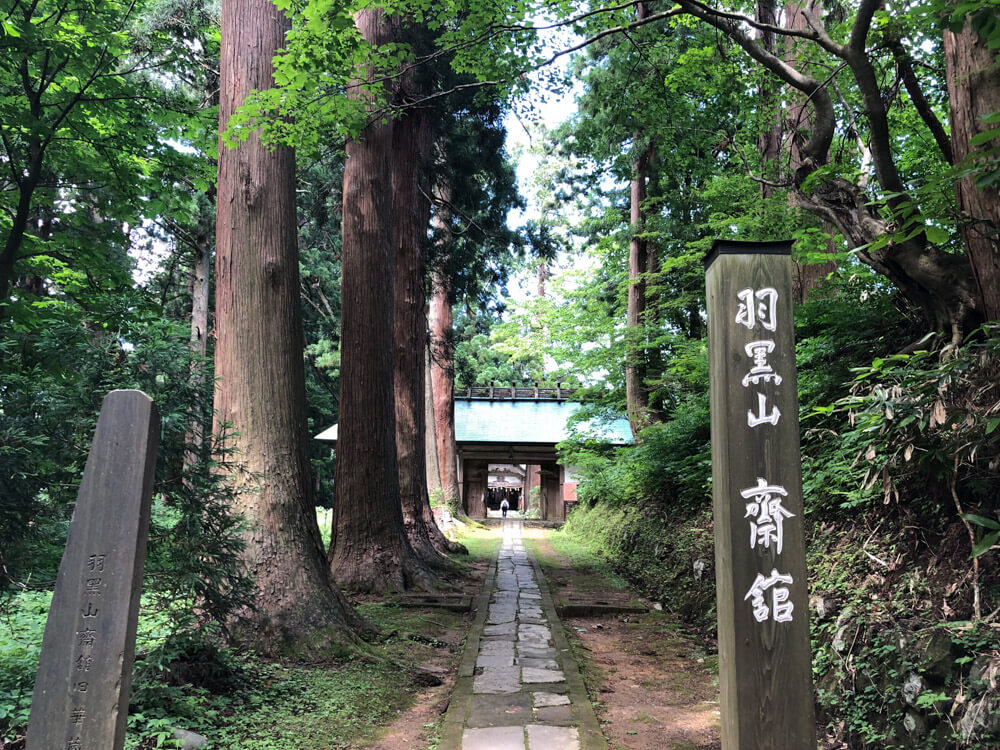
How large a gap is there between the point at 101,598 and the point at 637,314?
41.0 ft

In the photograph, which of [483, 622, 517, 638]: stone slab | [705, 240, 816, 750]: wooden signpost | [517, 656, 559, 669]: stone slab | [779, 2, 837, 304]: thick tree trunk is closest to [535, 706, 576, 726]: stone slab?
[517, 656, 559, 669]: stone slab

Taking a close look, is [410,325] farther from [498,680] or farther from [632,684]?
[632,684]

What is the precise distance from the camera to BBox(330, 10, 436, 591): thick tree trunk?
7.42 m

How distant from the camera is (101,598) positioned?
2693 mm

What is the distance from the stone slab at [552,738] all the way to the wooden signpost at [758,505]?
39.9 inches

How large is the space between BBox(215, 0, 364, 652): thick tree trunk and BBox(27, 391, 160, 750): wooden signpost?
170cm

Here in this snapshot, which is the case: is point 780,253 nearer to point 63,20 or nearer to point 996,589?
point 996,589

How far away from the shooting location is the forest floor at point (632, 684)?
3.87 m

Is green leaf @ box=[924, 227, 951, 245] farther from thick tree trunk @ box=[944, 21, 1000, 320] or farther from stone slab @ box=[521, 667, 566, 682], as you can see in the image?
stone slab @ box=[521, 667, 566, 682]

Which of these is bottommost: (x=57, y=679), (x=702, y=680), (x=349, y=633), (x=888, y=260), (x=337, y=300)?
(x=702, y=680)

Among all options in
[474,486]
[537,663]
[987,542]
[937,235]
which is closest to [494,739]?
[537,663]

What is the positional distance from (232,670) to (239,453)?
148cm

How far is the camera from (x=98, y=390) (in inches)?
144

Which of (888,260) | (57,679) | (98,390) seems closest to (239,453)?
(98,390)
